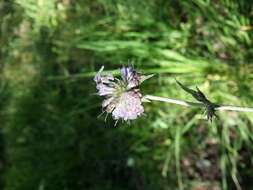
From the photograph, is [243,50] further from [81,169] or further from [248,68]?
[81,169]

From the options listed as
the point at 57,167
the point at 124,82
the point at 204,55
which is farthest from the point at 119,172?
the point at 124,82

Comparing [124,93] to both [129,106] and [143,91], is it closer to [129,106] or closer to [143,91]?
[129,106]

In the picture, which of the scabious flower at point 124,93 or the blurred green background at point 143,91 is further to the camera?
the blurred green background at point 143,91

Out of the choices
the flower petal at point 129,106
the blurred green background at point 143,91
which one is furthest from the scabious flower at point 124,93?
the blurred green background at point 143,91

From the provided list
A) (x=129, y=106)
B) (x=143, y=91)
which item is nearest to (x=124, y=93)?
(x=129, y=106)

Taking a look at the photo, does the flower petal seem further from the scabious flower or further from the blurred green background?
the blurred green background

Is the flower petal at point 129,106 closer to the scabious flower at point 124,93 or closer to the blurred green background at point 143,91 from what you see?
the scabious flower at point 124,93
